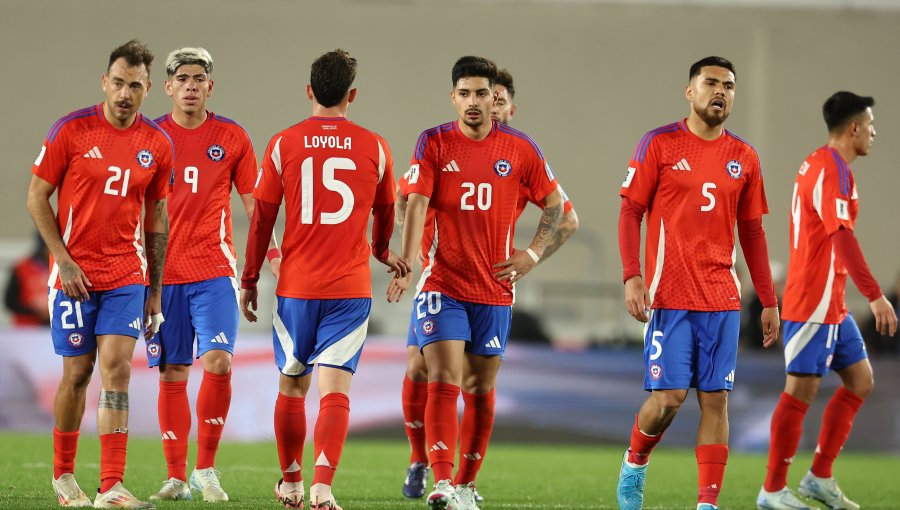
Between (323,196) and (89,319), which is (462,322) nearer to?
(323,196)

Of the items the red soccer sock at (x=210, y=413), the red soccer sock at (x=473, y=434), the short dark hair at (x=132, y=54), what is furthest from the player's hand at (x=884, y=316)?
the short dark hair at (x=132, y=54)

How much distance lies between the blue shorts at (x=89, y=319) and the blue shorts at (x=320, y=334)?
31.3 inches

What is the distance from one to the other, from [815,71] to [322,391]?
691 inches

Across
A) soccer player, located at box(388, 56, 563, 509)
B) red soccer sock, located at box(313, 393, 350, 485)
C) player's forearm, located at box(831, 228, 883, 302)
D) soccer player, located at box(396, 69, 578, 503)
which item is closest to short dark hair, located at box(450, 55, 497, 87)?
soccer player, located at box(388, 56, 563, 509)

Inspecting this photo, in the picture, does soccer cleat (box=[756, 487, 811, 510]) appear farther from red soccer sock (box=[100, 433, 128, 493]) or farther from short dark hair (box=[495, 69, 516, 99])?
red soccer sock (box=[100, 433, 128, 493])

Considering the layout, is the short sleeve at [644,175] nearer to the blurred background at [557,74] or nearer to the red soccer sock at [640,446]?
the red soccer sock at [640,446]

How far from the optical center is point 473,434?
6750 mm

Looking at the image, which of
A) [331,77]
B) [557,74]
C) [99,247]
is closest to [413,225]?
[331,77]

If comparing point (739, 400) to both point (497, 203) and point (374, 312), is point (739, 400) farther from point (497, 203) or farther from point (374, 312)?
point (497, 203)

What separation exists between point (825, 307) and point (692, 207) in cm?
175

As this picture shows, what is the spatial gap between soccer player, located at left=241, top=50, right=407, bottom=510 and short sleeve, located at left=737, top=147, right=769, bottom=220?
6.42 ft

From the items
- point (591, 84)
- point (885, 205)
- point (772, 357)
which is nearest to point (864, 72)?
point (885, 205)

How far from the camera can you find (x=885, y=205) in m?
21.6

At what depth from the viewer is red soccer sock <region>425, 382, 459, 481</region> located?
6387mm
